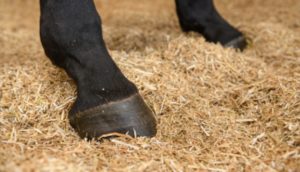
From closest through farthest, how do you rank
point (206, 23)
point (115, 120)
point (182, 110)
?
point (115, 120) → point (182, 110) → point (206, 23)

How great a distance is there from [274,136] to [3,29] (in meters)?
1.93

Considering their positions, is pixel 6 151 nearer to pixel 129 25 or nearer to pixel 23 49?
pixel 23 49

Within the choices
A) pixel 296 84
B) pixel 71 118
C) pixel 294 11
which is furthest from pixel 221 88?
pixel 294 11

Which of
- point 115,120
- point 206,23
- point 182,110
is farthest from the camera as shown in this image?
point 206,23

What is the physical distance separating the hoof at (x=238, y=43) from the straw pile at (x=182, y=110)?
0.06 meters

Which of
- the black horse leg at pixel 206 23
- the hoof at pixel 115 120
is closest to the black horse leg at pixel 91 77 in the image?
the hoof at pixel 115 120

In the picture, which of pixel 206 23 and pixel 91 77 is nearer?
pixel 91 77

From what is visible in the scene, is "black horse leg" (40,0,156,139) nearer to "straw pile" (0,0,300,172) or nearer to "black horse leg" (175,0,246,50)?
"straw pile" (0,0,300,172)

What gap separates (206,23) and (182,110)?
0.68m

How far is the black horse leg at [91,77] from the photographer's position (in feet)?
4.25

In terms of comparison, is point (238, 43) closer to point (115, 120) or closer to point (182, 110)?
point (182, 110)

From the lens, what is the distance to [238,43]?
2029mm

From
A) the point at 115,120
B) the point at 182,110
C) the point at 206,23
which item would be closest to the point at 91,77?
the point at 115,120

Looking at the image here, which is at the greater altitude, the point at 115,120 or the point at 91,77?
the point at 91,77
